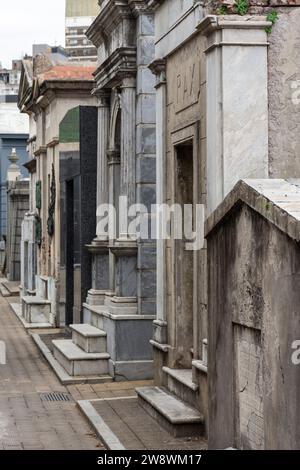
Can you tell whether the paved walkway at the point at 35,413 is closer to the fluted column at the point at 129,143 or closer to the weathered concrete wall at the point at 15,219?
the fluted column at the point at 129,143

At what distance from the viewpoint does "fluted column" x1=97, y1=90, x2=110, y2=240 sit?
16906mm

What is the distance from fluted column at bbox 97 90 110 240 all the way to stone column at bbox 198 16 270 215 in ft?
24.6

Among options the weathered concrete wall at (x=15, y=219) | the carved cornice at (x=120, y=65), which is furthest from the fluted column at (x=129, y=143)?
the weathered concrete wall at (x=15, y=219)

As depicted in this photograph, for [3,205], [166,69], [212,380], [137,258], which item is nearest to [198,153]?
[166,69]

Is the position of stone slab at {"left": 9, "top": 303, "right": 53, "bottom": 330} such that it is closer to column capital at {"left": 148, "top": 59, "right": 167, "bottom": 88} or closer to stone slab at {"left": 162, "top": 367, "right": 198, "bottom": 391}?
stone slab at {"left": 162, "top": 367, "right": 198, "bottom": 391}

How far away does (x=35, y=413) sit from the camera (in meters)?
12.2

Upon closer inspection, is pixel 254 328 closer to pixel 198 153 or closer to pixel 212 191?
pixel 212 191

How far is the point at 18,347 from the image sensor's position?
19344 millimetres

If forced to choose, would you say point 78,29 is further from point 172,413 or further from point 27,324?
point 172,413

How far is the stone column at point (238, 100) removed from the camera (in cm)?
942

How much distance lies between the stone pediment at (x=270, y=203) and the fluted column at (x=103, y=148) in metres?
8.85

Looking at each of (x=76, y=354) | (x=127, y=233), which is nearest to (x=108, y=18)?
(x=127, y=233)

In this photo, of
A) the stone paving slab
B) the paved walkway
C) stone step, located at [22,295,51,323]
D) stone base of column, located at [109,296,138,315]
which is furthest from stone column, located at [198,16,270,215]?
stone step, located at [22,295,51,323]
